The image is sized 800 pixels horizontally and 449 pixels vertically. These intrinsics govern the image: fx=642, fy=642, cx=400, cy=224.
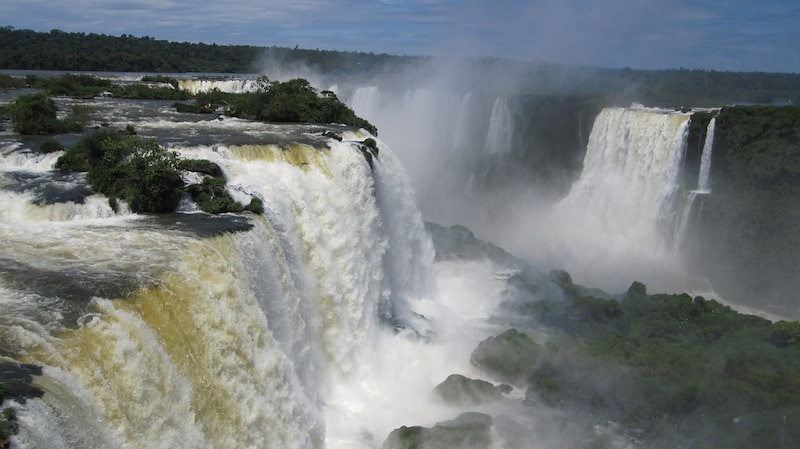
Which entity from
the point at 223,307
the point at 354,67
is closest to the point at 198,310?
the point at 223,307

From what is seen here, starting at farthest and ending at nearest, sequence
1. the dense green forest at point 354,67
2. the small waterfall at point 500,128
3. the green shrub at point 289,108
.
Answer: the dense green forest at point 354,67
the small waterfall at point 500,128
the green shrub at point 289,108

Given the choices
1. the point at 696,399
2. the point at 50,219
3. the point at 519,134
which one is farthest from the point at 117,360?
the point at 519,134

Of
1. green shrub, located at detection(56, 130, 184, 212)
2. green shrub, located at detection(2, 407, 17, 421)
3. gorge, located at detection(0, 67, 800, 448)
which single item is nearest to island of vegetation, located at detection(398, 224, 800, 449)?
gorge, located at detection(0, 67, 800, 448)

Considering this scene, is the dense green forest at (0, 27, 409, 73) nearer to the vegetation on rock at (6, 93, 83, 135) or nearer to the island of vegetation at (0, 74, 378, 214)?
the island of vegetation at (0, 74, 378, 214)

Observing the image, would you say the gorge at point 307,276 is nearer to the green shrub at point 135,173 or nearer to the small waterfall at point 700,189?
the small waterfall at point 700,189

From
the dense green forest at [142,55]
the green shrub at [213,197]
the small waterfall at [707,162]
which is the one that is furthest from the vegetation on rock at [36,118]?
the dense green forest at [142,55]

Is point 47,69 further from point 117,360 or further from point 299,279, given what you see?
point 117,360

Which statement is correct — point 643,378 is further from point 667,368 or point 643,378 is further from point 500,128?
point 500,128
